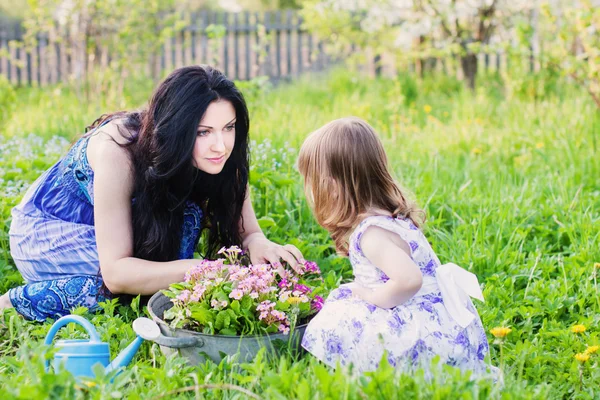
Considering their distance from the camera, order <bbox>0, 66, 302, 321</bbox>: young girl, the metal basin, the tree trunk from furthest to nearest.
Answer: the tree trunk
<bbox>0, 66, 302, 321</bbox>: young girl
the metal basin

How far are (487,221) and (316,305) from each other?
4.75 ft

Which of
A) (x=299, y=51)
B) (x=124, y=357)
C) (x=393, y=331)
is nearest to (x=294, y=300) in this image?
(x=393, y=331)

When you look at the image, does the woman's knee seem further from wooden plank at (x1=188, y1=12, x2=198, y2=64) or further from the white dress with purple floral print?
wooden plank at (x1=188, y1=12, x2=198, y2=64)

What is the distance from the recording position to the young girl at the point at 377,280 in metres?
2.10

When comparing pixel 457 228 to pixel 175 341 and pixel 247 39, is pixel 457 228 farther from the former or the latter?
pixel 247 39

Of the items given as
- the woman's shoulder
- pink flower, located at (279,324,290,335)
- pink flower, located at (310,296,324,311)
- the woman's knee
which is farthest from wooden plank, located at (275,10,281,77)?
pink flower, located at (279,324,290,335)

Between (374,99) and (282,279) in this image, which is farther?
(374,99)

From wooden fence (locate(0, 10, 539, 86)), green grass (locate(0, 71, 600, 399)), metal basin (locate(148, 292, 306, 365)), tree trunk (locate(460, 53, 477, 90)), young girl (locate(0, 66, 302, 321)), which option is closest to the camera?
green grass (locate(0, 71, 600, 399))

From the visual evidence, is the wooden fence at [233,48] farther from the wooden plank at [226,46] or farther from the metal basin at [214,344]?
the metal basin at [214,344]

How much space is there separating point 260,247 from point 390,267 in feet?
2.29

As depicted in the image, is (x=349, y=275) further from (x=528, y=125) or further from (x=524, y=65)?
(x=524, y=65)

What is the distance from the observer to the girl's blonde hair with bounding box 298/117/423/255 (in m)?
2.18

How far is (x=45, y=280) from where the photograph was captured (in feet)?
9.18

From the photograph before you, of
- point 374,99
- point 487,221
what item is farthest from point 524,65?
point 487,221
